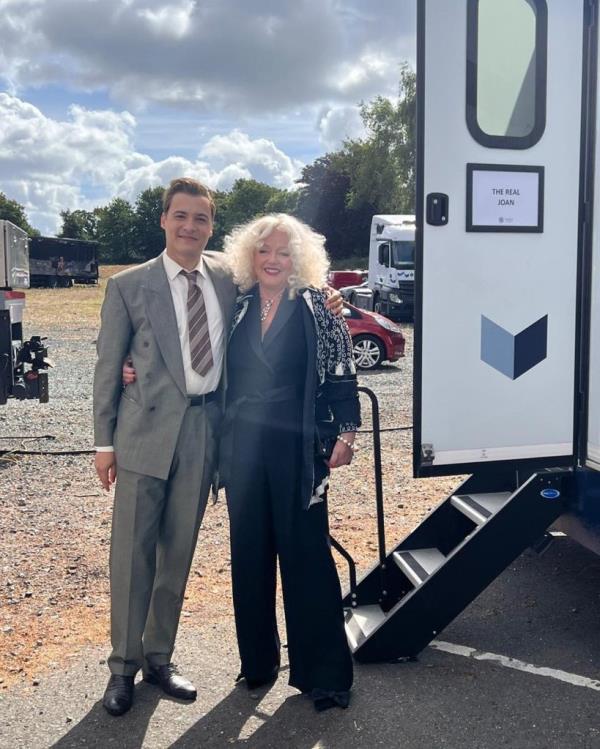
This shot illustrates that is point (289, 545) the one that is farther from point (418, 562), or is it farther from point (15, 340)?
point (15, 340)

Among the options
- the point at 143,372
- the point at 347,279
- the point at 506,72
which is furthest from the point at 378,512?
the point at 347,279

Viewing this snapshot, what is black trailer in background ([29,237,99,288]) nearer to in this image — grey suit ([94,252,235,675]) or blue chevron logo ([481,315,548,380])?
grey suit ([94,252,235,675])

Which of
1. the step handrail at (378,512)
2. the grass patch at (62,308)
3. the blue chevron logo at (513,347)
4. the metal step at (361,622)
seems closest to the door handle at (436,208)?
the blue chevron logo at (513,347)

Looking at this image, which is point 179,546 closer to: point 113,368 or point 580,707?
point 113,368

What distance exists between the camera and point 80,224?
283 ft

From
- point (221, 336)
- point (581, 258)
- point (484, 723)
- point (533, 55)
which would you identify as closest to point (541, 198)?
point (581, 258)

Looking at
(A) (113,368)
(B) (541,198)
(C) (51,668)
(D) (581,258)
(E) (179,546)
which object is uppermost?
(B) (541,198)

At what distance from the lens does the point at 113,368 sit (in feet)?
10.7

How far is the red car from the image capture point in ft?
44.5

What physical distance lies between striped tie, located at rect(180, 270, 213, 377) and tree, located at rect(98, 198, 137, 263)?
7891 cm

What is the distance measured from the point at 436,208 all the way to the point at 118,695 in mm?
2289

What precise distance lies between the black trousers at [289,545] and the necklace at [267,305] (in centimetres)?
36

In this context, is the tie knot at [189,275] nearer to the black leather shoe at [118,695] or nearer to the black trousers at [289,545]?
the black trousers at [289,545]

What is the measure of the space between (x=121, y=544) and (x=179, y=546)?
240 millimetres
